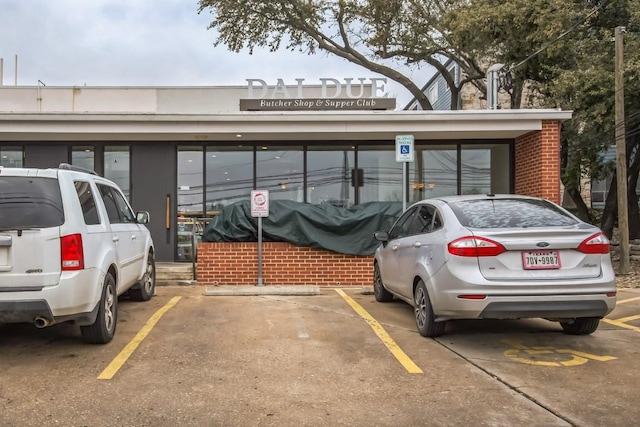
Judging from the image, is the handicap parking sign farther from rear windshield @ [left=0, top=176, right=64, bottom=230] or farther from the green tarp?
rear windshield @ [left=0, top=176, right=64, bottom=230]

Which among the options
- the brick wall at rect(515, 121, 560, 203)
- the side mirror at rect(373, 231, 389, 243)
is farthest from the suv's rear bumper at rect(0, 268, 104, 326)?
the brick wall at rect(515, 121, 560, 203)

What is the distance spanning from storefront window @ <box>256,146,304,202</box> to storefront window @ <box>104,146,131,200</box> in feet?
9.82

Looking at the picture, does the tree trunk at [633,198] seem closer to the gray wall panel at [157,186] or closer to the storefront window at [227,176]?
the storefront window at [227,176]

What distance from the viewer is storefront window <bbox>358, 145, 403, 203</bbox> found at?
12.3 meters

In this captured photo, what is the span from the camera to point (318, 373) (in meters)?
4.53

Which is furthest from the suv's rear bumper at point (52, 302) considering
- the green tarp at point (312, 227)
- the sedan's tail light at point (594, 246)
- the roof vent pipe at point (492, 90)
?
the roof vent pipe at point (492, 90)

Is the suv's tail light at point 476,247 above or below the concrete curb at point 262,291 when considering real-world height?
above

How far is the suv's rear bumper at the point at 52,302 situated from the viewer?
4461mm

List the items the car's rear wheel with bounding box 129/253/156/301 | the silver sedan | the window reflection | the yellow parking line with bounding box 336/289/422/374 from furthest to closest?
the window reflection
the car's rear wheel with bounding box 129/253/156/301
the silver sedan
the yellow parking line with bounding box 336/289/422/374

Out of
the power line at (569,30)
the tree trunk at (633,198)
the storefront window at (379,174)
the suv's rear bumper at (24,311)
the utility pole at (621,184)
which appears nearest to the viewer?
the suv's rear bumper at (24,311)

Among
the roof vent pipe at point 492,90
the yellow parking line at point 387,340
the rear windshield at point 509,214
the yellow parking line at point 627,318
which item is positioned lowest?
the yellow parking line at point 627,318

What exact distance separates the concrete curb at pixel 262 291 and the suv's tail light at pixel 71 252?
4.17 meters

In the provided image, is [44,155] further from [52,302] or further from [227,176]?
[52,302]

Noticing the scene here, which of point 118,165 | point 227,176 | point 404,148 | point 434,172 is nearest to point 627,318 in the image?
point 404,148
